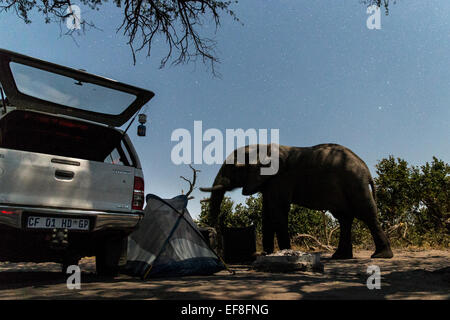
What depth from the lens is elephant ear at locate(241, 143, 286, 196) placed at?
28.3 ft

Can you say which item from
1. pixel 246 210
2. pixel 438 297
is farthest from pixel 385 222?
pixel 438 297

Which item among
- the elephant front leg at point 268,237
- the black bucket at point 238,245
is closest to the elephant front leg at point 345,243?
the elephant front leg at point 268,237

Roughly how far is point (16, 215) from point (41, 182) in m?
0.43

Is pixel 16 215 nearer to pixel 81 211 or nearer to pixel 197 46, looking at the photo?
pixel 81 211

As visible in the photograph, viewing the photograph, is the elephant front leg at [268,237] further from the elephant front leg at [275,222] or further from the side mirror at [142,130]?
the side mirror at [142,130]

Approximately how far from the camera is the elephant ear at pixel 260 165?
8.63 m

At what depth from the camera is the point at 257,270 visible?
6.02 meters

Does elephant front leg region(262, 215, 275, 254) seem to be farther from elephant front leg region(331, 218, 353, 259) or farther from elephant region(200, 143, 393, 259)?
elephant front leg region(331, 218, 353, 259)

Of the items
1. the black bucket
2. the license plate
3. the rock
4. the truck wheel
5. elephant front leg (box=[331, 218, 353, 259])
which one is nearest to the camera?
the license plate

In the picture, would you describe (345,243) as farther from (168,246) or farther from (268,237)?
(168,246)

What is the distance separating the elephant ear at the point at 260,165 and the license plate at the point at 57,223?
525cm

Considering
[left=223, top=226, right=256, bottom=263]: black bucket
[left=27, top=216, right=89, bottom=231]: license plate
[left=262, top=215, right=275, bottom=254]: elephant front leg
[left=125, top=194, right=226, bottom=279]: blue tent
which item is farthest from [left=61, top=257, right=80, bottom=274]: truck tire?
[left=262, top=215, right=275, bottom=254]: elephant front leg

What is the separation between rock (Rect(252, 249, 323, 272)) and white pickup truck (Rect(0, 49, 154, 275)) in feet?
8.21
